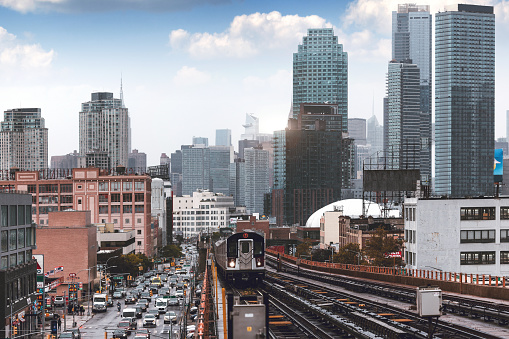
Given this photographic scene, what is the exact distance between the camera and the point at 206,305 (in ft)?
177

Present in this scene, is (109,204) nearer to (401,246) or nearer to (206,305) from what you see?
(401,246)

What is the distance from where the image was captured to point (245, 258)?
59500 mm

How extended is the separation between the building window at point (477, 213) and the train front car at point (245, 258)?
37570 mm

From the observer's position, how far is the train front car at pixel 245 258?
59.3 metres

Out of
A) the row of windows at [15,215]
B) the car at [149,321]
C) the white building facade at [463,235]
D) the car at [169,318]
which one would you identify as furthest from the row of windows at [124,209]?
the car at [149,321]

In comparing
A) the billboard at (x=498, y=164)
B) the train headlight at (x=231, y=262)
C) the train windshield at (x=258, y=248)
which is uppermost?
the billboard at (x=498, y=164)

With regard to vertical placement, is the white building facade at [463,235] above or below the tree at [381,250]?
above

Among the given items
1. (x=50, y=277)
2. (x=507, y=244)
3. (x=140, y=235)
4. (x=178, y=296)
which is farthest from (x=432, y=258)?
(x=140, y=235)

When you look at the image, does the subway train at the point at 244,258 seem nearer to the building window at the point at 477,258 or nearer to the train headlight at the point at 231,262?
Answer: the train headlight at the point at 231,262

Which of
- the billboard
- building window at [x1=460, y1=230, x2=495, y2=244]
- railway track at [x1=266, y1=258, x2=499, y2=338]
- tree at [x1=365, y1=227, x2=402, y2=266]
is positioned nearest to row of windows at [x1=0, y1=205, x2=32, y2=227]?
railway track at [x1=266, y1=258, x2=499, y2=338]

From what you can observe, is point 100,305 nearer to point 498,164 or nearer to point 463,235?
point 463,235

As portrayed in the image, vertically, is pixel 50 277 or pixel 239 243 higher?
pixel 239 243

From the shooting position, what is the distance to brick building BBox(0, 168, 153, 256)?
183750 mm

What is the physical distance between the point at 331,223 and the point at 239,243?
466 feet
